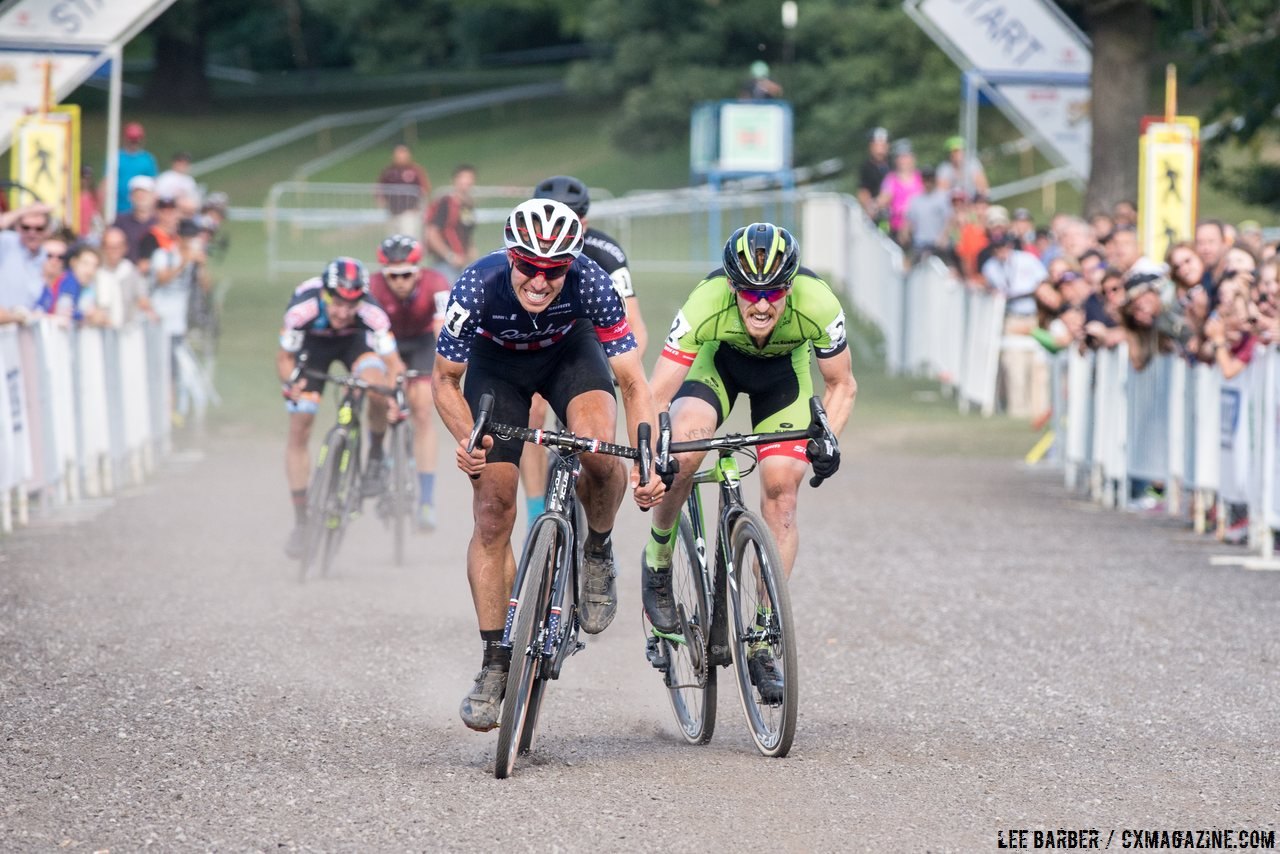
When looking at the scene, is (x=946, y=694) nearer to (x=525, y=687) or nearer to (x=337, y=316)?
(x=525, y=687)

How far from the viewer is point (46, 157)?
59.5 feet

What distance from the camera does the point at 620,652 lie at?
9.50 meters

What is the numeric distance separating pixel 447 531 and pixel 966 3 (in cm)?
1038

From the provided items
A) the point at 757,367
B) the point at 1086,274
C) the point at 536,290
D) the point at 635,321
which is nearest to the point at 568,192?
the point at 635,321

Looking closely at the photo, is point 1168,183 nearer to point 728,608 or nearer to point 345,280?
point 345,280

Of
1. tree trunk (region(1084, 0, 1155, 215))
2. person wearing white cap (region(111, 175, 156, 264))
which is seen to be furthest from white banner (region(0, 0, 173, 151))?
tree trunk (region(1084, 0, 1155, 215))

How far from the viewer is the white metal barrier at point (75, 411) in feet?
43.4

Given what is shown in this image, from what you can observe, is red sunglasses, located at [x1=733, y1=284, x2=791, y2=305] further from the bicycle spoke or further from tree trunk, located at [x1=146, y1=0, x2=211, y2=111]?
tree trunk, located at [x1=146, y1=0, x2=211, y2=111]

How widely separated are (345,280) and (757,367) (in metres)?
4.45

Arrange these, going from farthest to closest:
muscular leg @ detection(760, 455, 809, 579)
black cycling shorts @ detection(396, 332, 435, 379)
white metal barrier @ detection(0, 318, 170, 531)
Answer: black cycling shorts @ detection(396, 332, 435, 379)
white metal barrier @ detection(0, 318, 170, 531)
muscular leg @ detection(760, 455, 809, 579)

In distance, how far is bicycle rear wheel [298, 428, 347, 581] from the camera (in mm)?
11781

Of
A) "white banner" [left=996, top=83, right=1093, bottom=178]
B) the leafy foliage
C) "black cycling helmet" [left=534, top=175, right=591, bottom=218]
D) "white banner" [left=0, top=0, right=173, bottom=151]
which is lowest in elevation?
"black cycling helmet" [left=534, top=175, right=591, bottom=218]

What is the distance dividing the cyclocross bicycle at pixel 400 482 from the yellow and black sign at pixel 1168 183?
26.4 feet

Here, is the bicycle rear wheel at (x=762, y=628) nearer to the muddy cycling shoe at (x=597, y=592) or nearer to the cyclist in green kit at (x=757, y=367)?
the cyclist in green kit at (x=757, y=367)
